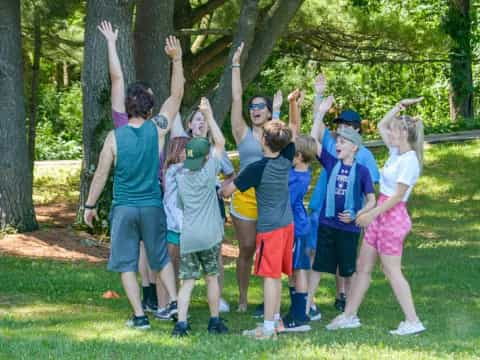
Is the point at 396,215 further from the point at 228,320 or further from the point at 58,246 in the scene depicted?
the point at 58,246

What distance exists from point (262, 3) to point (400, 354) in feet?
37.6

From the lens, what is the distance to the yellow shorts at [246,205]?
7320 mm

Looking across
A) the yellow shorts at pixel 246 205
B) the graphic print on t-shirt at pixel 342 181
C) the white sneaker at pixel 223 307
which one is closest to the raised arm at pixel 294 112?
the graphic print on t-shirt at pixel 342 181

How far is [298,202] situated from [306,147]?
1.46 ft

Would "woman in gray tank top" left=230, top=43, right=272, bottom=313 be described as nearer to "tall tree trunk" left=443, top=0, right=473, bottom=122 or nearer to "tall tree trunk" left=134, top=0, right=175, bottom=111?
"tall tree trunk" left=134, top=0, right=175, bottom=111

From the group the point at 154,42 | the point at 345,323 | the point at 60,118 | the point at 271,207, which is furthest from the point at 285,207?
the point at 60,118

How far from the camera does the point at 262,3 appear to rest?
16.7m

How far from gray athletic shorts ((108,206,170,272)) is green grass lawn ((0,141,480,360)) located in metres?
0.54

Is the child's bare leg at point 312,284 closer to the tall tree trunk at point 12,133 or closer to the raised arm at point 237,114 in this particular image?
the raised arm at point 237,114

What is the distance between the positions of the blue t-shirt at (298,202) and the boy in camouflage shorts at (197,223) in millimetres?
870

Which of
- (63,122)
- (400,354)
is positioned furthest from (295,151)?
(63,122)

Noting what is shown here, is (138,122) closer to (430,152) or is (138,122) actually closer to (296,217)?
(296,217)

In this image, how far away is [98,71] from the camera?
12508mm

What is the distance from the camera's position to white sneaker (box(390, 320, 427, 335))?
7031mm
